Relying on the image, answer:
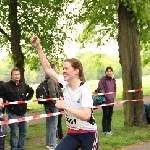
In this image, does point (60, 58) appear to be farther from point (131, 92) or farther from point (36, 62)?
point (131, 92)

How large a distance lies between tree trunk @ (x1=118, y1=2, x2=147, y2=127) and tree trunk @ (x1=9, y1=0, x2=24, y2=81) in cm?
1190

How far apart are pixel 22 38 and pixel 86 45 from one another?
34.0 ft

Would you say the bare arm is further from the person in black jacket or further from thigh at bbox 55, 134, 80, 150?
the person in black jacket

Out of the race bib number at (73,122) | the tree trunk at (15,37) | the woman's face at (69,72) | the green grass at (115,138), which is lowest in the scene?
the green grass at (115,138)

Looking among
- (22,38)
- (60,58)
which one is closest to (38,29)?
(22,38)

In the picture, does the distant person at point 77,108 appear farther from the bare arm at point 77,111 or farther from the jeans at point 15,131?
the jeans at point 15,131

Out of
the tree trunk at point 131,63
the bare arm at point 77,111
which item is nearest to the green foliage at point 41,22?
the tree trunk at point 131,63

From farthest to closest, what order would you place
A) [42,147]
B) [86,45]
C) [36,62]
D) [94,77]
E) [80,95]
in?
[94,77] → [86,45] → [36,62] → [42,147] → [80,95]

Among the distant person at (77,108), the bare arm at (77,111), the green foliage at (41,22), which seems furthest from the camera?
the green foliage at (41,22)

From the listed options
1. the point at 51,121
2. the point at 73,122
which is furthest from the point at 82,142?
the point at 51,121

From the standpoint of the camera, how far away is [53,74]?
5.24 metres

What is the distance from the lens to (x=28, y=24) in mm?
24703

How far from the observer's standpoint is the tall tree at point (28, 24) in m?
23.5

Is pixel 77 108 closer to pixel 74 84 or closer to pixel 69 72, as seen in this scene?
pixel 74 84
